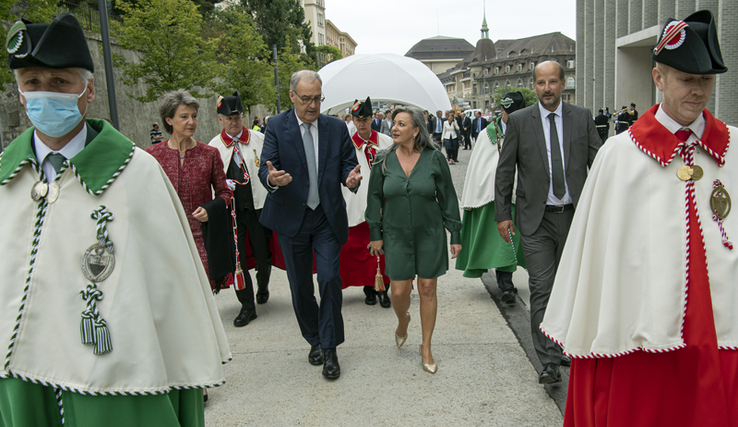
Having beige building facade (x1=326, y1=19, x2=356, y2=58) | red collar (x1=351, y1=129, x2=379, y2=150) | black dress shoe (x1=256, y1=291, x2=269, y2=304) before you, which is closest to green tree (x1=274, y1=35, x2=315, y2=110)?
red collar (x1=351, y1=129, x2=379, y2=150)

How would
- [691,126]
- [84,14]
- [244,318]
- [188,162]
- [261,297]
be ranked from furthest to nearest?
[84,14], [261,297], [244,318], [188,162], [691,126]

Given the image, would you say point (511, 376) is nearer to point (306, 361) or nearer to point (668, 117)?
point (306, 361)

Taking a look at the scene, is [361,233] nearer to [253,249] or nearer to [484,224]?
[253,249]

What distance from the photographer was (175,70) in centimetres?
2103

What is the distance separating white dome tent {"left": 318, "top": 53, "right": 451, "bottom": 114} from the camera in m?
7.68

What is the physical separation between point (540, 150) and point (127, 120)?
2168 cm

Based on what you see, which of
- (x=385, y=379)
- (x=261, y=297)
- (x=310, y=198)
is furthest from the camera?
(x=261, y=297)

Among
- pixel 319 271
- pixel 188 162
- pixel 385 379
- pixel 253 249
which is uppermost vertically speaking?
pixel 188 162

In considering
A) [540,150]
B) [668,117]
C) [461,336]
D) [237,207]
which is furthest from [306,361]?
[668,117]


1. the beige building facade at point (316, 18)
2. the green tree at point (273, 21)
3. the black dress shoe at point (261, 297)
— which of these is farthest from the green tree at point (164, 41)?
the beige building facade at point (316, 18)

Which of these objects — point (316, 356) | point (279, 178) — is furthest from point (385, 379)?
point (279, 178)

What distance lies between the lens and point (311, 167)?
4.54 meters

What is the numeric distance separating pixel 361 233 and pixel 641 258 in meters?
4.34

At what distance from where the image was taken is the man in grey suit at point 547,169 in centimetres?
425
